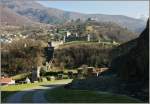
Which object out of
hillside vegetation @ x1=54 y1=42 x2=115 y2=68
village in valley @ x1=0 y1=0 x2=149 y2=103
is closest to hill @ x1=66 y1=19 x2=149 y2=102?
village in valley @ x1=0 y1=0 x2=149 y2=103

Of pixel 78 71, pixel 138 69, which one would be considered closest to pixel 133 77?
pixel 138 69

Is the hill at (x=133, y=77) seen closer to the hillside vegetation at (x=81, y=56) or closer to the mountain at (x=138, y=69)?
the mountain at (x=138, y=69)

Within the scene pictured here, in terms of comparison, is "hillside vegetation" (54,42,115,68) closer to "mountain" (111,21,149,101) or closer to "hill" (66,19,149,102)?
"hill" (66,19,149,102)

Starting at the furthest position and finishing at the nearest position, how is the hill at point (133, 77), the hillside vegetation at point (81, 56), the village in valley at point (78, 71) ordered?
the hillside vegetation at point (81, 56) < the hill at point (133, 77) < the village in valley at point (78, 71)

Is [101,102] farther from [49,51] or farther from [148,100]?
Answer: [49,51]

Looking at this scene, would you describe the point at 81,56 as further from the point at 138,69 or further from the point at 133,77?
the point at 138,69

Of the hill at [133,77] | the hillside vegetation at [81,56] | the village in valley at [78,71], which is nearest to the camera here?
the village in valley at [78,71]

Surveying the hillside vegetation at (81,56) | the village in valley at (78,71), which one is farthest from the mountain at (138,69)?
the hillside vegetation at (81,56)

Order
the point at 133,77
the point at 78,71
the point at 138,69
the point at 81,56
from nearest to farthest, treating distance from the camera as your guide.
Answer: the point at 138,69
the point at 133,77
the point at 78,71
the point at 81,56

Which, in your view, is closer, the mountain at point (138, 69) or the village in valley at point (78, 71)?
the village in valley at point (78, 71)

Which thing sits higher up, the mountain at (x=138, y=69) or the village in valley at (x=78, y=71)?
the mountain at (x=138, y=69)

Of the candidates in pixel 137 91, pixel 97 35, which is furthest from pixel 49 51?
pixel 137 91
